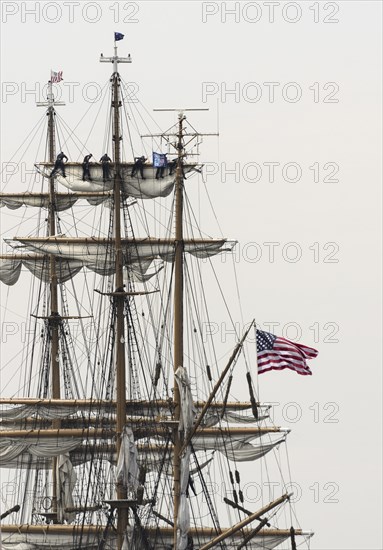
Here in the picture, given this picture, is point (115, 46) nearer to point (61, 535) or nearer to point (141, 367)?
point (141, 367)

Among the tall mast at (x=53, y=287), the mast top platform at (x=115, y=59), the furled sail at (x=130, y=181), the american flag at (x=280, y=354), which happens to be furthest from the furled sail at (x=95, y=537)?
the mast top platform at (x=115, y=59)

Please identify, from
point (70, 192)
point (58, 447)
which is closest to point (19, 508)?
point (58, 447)

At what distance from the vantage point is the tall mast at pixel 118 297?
125625mm

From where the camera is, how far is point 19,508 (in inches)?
5910

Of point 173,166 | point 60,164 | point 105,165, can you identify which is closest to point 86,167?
point 105,165

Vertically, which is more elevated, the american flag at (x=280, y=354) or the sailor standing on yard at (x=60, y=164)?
the sailor standing on yard at (x=60, y=164)

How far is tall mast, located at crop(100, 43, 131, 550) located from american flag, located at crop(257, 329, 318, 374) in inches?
280

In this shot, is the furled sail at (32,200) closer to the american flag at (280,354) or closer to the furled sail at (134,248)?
the furled sail at (134,248)

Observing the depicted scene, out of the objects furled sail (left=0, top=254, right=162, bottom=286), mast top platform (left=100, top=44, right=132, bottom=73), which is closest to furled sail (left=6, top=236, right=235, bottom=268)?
furled sail (left=0, top=254, right=162, bottom=286)

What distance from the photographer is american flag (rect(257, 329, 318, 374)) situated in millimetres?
126062

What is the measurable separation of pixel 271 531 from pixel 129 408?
53.4 ft

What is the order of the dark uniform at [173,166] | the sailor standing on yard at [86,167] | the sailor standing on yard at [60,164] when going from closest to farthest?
the dark uniform at [173,166] → the sailor standing on yard at [86,167] → the sailor standing on yard at [60,164]

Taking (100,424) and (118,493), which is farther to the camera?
(100,424)

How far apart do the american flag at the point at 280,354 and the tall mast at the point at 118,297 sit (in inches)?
280
